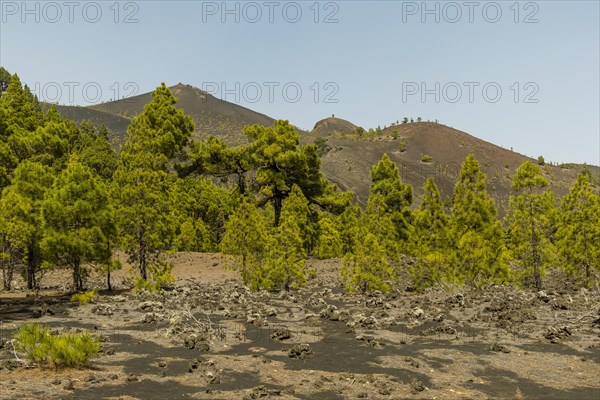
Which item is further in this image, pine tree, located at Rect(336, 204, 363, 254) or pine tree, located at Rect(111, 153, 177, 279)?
pine tree, located at Rect(336, 204, 363, 254)

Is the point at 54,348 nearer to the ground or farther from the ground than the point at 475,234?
nearer to the ground

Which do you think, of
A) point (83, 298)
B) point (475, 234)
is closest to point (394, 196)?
point (475, 234)

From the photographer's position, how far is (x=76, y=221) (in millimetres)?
23938

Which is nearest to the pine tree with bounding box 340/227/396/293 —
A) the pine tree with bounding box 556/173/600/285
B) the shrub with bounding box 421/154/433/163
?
the pine tree with bounding box 556/173/600/285

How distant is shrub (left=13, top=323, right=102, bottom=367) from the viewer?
11.6 meters

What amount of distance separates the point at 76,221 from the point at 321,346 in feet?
49.6

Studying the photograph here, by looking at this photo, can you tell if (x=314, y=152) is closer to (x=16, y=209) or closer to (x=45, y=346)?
(x=16, y=209)

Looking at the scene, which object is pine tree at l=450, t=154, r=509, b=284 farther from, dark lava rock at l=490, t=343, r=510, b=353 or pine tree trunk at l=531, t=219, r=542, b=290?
dark lava rock at l=490, t=343, r=510, b=353

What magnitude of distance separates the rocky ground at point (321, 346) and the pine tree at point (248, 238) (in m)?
1.91

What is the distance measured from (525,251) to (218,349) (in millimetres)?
20157

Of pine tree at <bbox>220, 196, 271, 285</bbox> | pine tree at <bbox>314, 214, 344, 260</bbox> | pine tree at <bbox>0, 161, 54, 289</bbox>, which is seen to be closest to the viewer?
pine tree at <bbox>0, 161, 54, 289</bbox>

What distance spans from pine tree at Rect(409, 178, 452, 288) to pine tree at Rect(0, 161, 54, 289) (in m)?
19.9

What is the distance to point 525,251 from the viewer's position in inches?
1084

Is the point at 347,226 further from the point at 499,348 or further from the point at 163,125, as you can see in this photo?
the point at 499,348
